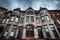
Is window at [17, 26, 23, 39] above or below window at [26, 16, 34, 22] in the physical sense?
below

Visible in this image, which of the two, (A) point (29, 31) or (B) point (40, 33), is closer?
(B) point (40, 33)

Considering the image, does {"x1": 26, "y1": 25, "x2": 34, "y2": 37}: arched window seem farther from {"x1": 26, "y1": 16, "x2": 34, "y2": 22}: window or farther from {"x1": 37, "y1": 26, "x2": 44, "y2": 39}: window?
{"x1": 26, "y1": 16, "x2": 34, "y2": 22}: window

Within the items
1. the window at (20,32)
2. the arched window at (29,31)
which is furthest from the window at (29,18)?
the window at (20,32)

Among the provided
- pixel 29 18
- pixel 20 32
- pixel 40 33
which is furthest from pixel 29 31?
pixel 29 18

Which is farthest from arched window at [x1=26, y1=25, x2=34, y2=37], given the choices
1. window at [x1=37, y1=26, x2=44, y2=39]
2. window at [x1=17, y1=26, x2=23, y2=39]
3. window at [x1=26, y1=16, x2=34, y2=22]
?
window at [x1=26, y1=16, x2=34, y2=22]

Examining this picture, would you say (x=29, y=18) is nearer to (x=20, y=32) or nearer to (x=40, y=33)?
(x=20, y=32)

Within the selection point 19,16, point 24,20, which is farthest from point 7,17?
point 24,20

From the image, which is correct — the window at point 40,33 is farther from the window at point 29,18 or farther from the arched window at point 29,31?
the window at point 29,18

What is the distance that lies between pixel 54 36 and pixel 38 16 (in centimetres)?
872

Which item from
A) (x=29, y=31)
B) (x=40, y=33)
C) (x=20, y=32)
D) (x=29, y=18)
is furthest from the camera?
(x=29, y=18)

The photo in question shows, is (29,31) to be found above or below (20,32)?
above

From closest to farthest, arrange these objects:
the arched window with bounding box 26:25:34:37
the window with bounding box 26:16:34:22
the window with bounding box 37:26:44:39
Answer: the window with bounding box 37:26:44:39, the arched window with bounding box 26:25:34:37, the window with bounding box 26:16:34:22

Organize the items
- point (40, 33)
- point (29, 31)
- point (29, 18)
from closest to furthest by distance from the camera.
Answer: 1. point (40, 33)
2. point (29, 31)
3. point (29, 18)

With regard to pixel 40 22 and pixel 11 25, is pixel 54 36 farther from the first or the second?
pixel 11 25
